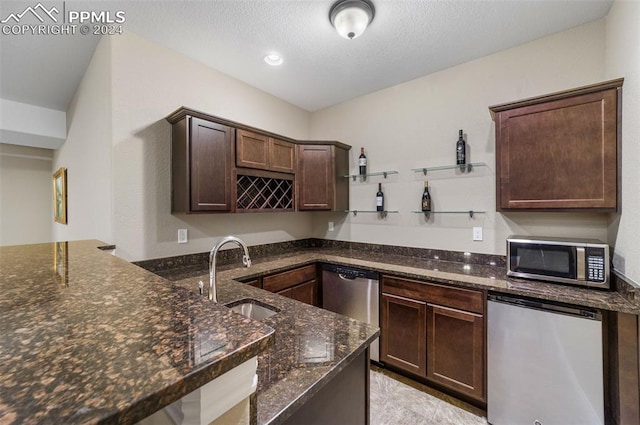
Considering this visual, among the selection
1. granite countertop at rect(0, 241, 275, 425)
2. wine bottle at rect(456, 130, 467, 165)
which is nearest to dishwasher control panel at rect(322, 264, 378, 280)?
wine bottle at rect(456, 130, 467, 165)

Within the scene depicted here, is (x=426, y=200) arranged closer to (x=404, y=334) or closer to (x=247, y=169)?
(x=404, y=334)

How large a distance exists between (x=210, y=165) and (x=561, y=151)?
8.86ft

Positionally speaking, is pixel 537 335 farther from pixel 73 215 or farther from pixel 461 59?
pixel 73 215

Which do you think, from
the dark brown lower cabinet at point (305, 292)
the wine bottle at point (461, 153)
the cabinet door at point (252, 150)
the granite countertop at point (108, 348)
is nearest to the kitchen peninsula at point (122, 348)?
the granite countertop at point (108, 348)

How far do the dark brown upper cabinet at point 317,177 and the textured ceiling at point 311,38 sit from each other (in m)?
0.72

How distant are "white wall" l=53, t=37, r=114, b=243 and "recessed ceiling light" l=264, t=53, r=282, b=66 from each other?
126 centimetres

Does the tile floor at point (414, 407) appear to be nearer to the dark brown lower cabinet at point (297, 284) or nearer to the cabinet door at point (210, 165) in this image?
the dark brown lower cabinet at point (297, 284)

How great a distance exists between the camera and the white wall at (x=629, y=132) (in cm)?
151

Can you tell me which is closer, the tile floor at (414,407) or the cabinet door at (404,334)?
the tile floor at (414,407)

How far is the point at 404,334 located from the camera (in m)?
2.31

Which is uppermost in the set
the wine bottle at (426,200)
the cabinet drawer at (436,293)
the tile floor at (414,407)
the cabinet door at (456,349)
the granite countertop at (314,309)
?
the wine bottle at (426,200)

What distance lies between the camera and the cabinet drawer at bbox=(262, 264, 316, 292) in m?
2.44

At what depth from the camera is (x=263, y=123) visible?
323cm

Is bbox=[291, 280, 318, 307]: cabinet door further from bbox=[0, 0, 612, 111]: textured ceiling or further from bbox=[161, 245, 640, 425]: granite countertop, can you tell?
bbox=[0, 0, 612, 111]: textured ceiling
